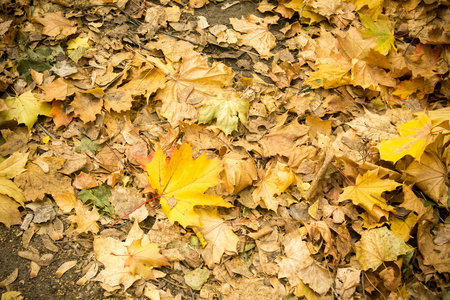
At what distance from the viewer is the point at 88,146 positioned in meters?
2.19

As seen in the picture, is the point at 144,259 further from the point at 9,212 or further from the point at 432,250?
the point at 432,250

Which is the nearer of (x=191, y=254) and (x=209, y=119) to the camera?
(x=191, y=254)

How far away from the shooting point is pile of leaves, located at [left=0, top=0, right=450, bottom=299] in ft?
6.11

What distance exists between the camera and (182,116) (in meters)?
2.32

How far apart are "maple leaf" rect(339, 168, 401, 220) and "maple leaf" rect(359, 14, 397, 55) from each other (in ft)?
4.10

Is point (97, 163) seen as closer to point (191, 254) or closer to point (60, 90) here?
point (60, 90)

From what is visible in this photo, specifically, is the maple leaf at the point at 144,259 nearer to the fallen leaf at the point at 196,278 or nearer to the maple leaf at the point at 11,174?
the fallen leaf at the point at 196,278

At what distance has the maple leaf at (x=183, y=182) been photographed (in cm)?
183

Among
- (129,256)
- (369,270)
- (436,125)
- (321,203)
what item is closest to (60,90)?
(129,256)

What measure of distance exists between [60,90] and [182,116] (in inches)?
37.6

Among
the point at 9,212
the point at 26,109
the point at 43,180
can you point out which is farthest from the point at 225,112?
the point at 9,212

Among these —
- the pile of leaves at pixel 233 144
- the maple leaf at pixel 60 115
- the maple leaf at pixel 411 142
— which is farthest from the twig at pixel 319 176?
the maple leaf at pixel 60 115

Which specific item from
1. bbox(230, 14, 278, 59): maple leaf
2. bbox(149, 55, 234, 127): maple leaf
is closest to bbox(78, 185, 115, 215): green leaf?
bbox(149, 55, 234, 127): maple leaf

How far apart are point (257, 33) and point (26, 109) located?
2.10 meters
